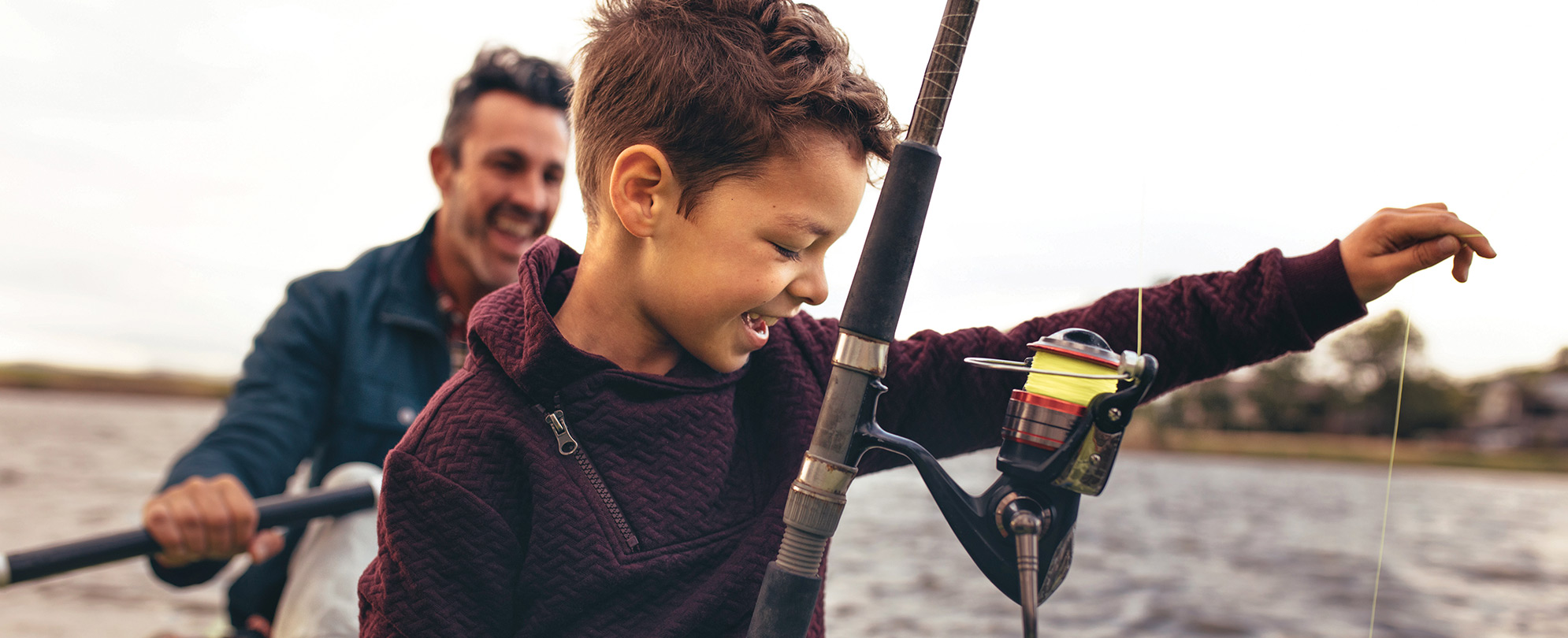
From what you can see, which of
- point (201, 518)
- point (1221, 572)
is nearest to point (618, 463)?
point (201, 518)

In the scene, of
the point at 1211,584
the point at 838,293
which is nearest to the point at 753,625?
the point at 838,293

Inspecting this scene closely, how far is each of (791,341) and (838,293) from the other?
130 mm

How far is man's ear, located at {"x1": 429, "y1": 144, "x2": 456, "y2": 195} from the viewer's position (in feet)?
10.5

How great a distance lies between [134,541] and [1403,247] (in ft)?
8.75

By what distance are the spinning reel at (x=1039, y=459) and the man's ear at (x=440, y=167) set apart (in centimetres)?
253

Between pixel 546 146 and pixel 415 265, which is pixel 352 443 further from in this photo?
pixel 546 146

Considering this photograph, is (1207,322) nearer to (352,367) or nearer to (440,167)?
(352,367)

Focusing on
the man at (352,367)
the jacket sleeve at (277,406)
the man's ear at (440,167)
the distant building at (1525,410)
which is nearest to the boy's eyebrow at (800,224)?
the man at (352,367)

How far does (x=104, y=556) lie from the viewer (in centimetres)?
239

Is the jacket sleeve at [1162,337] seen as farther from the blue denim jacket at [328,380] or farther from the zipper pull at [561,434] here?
the blue denim jacket at [328,380]

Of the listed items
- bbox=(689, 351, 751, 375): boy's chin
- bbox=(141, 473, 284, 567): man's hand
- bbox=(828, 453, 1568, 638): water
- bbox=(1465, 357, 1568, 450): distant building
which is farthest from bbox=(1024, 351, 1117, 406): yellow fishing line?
bbox=(1465, 357, 1568, 450): distant building

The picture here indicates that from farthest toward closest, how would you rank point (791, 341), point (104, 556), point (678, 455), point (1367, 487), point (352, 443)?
point (1367, 487) → point (352, 443) → point (104, 556) → point (791, 341) → point (678, 455)

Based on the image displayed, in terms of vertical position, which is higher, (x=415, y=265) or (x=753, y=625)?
(x=415, y=265)

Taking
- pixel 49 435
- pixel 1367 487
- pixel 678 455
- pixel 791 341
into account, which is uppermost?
pixel 1367 487
